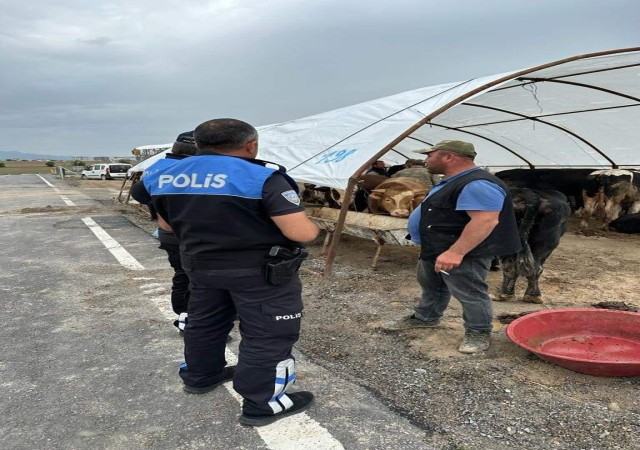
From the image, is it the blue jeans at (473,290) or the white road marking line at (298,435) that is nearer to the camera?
the white road marking line at (298,435)

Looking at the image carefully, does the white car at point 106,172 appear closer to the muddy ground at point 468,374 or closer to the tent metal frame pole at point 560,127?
the tent metal frame pole at point 560,127

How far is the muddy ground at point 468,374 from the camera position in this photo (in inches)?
110

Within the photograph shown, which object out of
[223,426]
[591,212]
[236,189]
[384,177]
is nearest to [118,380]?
[223,426]

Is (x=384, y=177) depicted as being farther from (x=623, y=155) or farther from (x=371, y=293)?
(x=623, y=155)

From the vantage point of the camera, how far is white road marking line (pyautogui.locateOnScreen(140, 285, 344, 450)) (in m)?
2.66

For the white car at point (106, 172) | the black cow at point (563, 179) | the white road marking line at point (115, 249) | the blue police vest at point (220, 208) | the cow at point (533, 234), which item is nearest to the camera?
the blue police vest at point (220, 208)

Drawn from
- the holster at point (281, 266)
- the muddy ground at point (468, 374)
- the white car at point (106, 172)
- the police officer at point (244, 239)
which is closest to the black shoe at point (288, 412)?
the police officer at point (244, 239)

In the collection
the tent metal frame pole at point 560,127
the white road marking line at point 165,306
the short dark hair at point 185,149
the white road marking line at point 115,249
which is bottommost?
the white road marking line at point 115,249

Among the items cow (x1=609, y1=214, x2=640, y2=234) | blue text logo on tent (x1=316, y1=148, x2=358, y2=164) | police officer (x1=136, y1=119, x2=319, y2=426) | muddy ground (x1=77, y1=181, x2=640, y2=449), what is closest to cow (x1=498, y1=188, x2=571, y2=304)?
muddy ground (x1=77, y1=181, x2=640, y2=449)

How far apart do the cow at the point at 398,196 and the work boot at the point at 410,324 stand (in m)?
3.35

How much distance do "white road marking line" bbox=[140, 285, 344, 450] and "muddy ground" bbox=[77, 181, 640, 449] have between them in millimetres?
475

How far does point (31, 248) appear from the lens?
9156mm

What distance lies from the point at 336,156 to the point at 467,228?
3.89 m

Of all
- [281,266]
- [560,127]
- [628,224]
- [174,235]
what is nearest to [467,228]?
[281,266]
